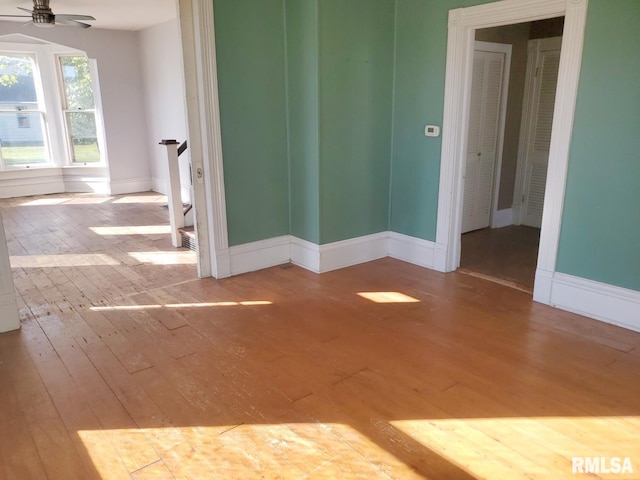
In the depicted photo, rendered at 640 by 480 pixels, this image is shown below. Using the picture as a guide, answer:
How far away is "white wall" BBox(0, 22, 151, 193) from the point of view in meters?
7.46

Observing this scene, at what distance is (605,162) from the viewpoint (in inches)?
125

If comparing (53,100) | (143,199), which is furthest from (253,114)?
(53,100)

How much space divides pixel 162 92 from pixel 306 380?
6.18m

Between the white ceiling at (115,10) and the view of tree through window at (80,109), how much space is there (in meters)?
1.05

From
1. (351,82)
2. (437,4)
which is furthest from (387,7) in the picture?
(351,82)

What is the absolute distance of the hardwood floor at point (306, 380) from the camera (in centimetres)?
207

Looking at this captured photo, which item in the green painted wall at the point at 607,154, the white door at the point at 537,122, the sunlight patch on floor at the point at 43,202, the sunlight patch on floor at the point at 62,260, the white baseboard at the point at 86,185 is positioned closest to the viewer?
the green painted wall at the point at 607,154

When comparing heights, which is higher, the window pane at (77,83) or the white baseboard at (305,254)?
the window pane at (77,83)

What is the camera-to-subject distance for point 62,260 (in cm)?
474

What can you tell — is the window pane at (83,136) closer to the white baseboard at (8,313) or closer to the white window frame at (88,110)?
the white window frame at (88,110)

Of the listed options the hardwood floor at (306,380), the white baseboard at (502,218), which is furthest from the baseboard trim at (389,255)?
the white baseboard at (502,218)

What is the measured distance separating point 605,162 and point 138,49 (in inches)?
288

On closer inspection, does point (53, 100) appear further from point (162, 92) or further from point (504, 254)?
point (504, 254)

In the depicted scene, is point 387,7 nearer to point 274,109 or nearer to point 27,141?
point 274,109
